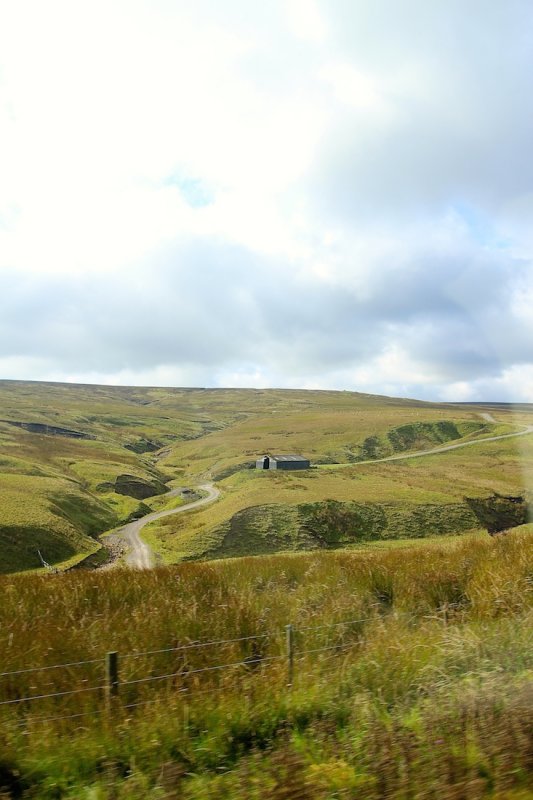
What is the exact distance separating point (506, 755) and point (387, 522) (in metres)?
46.6

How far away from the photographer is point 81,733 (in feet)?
16.9

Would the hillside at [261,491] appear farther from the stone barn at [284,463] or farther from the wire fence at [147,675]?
the wire fence at [147,675]

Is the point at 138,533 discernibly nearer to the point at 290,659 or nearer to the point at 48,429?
the point at 290,659

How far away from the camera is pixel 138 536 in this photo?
57000 millimetres

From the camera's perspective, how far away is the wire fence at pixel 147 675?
5.54 m

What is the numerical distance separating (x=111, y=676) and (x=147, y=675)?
2.31ft

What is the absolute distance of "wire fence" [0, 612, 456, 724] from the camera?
554 cm

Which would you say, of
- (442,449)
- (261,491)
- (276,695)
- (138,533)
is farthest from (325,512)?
(442,449)

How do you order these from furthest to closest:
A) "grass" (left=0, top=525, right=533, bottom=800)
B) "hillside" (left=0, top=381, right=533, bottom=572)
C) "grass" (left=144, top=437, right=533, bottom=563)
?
"hillside" (left=0, top=381, right=533, bottom=572) < "grass" (left=144, top=437, right=533, bottom=563) < "grass" (left=0, top=525, right=533, bottom=800)

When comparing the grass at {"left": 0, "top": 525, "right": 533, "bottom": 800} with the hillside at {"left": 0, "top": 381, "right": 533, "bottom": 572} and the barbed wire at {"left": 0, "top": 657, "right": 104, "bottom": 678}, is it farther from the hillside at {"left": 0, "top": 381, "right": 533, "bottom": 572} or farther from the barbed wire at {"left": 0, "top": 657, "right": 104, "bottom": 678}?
the hillside at {"left": 0, "top": 381, "right": 533, "bottom": 572}

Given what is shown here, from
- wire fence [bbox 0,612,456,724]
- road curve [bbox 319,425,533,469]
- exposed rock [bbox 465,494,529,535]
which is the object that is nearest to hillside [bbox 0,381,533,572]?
exposed rock [bbox 465,494,529,535]

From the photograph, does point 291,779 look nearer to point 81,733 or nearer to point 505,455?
point 81,733

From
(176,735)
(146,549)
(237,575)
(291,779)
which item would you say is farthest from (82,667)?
(146,549)

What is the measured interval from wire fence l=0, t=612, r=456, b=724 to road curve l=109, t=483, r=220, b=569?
31164 mm
